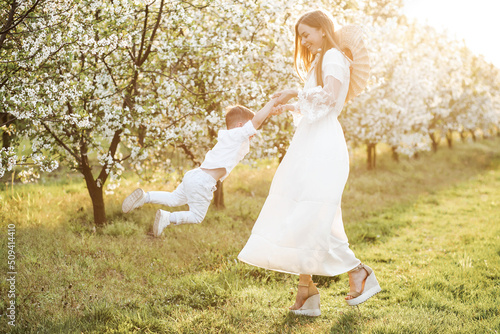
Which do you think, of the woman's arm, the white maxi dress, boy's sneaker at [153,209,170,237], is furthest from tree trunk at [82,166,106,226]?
the woman's arm

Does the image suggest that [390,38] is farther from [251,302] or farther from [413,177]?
[251,302]

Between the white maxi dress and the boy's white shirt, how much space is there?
55 centimetres

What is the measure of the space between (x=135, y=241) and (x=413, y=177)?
Result: 14041 millimetres

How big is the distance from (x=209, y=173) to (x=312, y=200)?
1248mm

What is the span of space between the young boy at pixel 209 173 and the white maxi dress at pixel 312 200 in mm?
547

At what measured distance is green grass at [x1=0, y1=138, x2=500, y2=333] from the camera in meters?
4.95

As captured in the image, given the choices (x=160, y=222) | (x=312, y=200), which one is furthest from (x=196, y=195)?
(x=312, y=200)

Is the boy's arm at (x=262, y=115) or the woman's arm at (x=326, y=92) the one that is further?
the boy's arm at (x=262, y=115)

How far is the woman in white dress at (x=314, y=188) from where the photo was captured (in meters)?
4.57

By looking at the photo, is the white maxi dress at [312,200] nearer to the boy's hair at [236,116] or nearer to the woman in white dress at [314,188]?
the woman in white dress at [314,188]

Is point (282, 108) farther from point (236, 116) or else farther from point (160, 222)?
point (160, 222)

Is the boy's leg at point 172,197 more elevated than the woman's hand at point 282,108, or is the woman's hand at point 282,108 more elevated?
the woman's hand at point 282,108

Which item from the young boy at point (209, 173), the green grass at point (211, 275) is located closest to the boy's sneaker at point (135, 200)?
the young boy at point (209, 173)

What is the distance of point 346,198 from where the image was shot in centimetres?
1309
